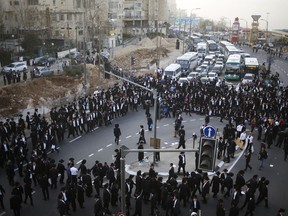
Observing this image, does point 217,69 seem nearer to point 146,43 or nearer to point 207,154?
point 146,43

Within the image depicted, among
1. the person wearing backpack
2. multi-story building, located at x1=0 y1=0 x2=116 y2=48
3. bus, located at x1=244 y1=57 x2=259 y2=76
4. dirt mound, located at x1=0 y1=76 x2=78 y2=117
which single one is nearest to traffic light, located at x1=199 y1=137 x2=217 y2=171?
the person wearing backpack

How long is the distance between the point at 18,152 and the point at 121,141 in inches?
257

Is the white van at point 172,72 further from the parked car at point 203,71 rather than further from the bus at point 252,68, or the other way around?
the bus at point 252,68

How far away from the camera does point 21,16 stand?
56.8 meters

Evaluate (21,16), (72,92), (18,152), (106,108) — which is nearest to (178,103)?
(106,108)

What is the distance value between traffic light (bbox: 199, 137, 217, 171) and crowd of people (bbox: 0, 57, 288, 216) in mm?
4448

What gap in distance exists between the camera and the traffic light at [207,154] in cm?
696

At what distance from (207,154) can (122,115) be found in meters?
19.4

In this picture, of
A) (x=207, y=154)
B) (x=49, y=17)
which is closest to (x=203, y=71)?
(x=49, y=17)

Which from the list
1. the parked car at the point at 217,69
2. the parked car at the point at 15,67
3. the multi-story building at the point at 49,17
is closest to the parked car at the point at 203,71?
the parked car at the point at 217,69

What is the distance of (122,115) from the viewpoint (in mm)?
26141

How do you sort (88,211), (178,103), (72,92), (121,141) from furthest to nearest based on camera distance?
(72,92)
(178,103)
(121,141)
(88,211)

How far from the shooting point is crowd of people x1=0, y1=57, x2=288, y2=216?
12805 millimetres

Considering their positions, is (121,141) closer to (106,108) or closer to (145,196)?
(106,108)
